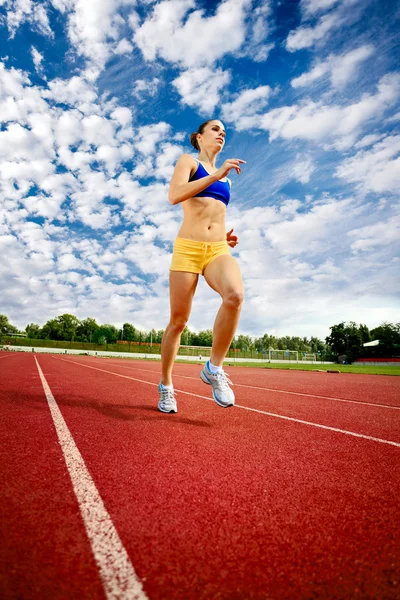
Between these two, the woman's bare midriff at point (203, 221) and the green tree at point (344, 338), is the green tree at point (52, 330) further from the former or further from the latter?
the woman's bare midriff at point (203, 221)

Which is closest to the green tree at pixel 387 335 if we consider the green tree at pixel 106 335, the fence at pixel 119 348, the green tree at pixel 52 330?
the fence at pixel 119 348

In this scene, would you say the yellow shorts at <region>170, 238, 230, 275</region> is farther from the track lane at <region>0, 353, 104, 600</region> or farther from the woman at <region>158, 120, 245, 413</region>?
the track lane at <region>0, 353, 104, 600</region>

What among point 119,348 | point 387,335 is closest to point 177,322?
point 119,348

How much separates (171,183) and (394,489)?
9.77 ft

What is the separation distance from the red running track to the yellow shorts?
59.8 inches

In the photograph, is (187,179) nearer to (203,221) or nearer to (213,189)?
(213,189)

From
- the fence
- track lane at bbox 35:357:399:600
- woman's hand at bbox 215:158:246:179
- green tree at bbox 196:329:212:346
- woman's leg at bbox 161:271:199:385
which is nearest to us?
track lane at bbox 35:357:399:600

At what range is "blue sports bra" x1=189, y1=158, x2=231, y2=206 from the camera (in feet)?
11.4

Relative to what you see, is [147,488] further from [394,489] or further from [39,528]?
[394,489]

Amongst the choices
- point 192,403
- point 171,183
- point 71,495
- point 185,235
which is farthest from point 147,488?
point 192,403

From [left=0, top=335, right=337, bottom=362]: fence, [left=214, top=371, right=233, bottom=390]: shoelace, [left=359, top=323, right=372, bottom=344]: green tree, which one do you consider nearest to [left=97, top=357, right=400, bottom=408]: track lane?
[left=214, top=371, right=233, bottom=390]: shoelace

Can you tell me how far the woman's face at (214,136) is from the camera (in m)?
3.75

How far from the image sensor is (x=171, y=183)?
3373mm

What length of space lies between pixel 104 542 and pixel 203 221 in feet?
9.25
